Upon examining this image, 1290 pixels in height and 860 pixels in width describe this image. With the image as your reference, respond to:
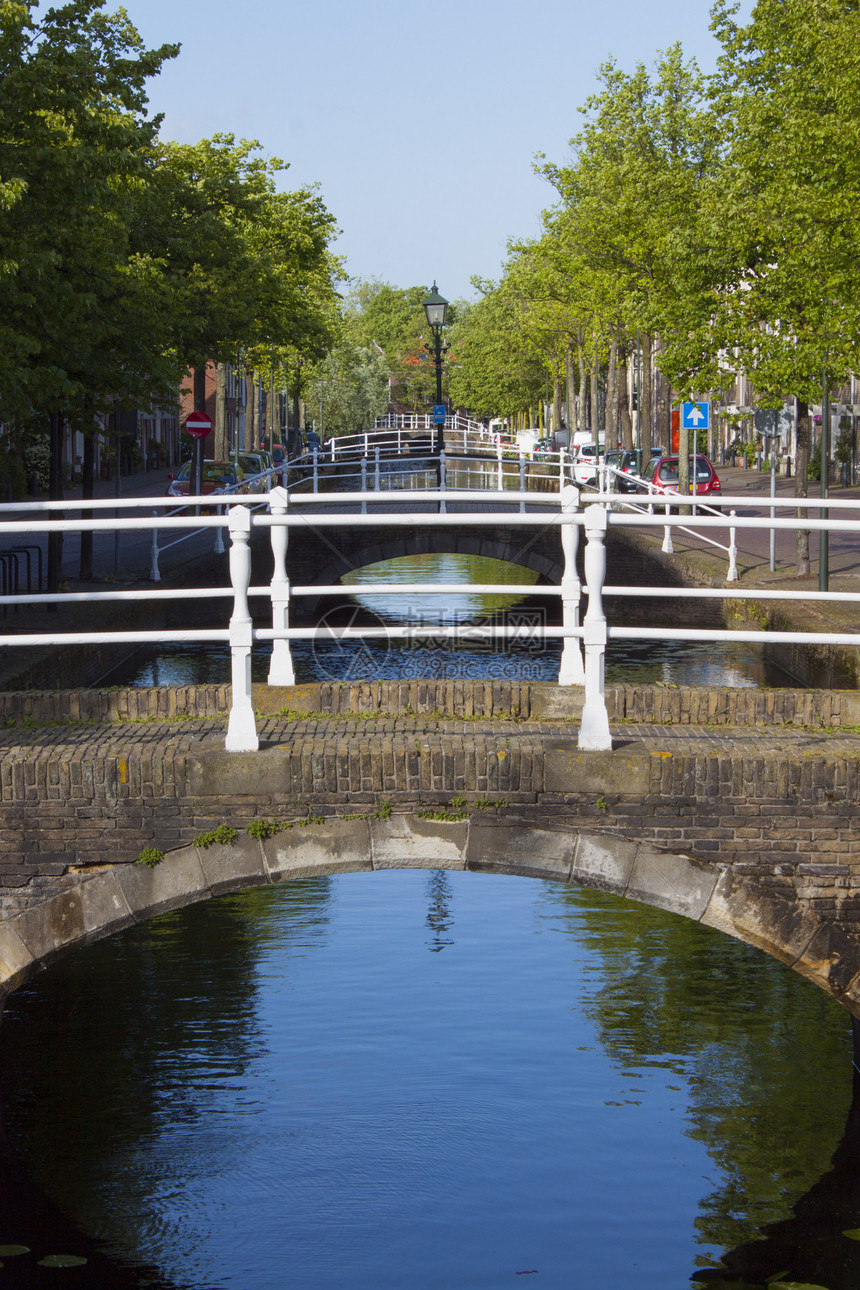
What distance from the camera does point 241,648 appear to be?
19.7ft

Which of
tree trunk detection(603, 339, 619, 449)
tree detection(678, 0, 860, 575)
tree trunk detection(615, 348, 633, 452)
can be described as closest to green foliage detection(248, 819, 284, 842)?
tree detection(678, 0, 860, 575)

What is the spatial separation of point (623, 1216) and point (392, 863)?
2.23m

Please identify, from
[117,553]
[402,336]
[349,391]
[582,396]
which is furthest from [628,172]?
[402,336]

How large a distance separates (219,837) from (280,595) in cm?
159

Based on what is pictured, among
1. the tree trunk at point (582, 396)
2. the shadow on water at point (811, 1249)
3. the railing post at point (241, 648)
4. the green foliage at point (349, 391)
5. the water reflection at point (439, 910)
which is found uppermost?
the green foliage at point (349, 391)

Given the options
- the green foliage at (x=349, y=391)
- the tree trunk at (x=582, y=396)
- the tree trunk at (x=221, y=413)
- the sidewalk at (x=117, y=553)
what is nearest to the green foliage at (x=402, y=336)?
the green foliage at (x=349, y=391)

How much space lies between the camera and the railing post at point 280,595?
6980mm

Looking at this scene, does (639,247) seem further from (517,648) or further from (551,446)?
(551,446)

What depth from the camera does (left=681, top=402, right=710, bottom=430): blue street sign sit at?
26719 mm

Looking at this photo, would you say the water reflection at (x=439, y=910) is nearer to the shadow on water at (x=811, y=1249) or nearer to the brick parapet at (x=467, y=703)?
the brick parapet at (x=467, y=703)

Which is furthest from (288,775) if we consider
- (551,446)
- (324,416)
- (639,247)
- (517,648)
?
(324,416)

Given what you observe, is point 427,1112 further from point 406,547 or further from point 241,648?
point 406,547

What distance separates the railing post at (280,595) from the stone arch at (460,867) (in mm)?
1468

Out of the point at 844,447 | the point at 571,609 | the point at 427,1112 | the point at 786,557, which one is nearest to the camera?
the point at 571,609
